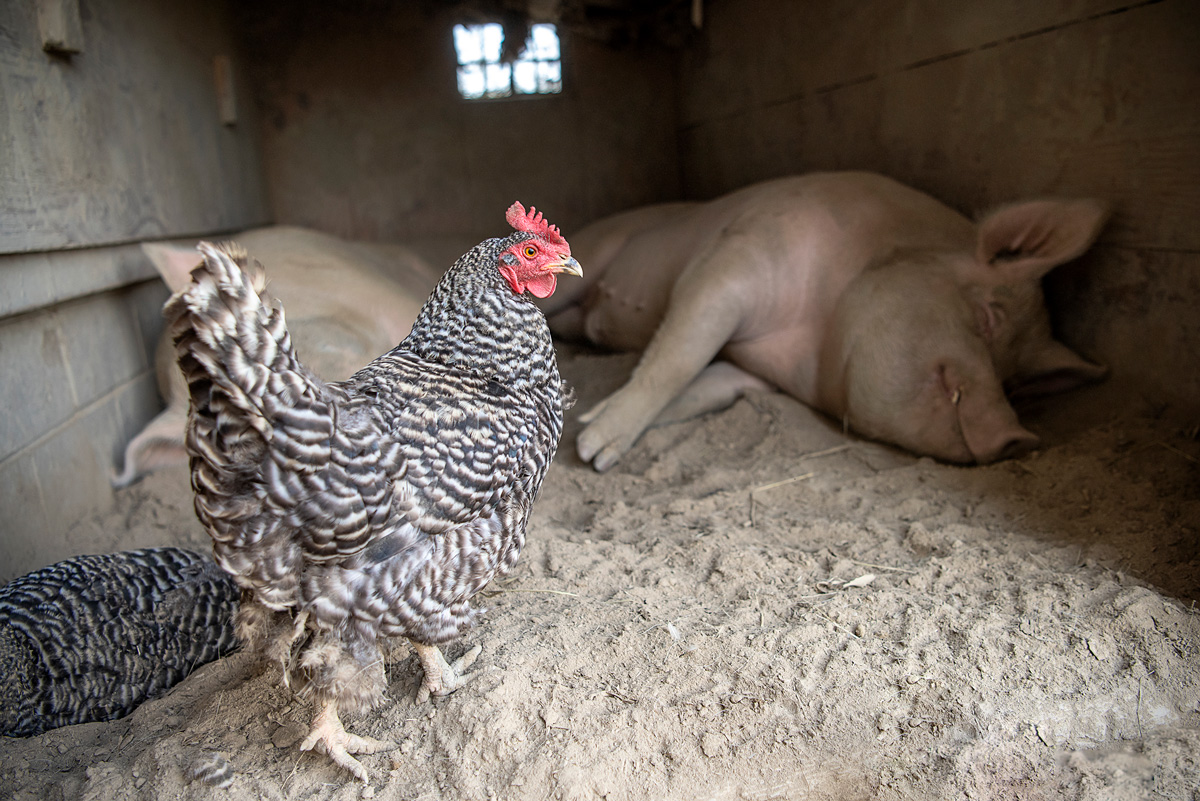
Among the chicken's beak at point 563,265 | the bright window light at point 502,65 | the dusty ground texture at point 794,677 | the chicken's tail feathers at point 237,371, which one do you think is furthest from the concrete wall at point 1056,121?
the chicken's tail feathers at point 237,371

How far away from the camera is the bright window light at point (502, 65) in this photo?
6.30m

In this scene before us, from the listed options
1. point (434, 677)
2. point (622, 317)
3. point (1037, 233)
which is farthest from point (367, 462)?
point (622, 317)

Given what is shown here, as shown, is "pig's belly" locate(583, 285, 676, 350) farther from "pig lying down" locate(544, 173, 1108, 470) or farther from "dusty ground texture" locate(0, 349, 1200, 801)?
"dusty ground texture" locate(0, 349, 1200, 801)

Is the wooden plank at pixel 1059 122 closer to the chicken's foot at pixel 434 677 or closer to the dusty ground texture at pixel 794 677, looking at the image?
the dusty ground texture at pixel 794 677

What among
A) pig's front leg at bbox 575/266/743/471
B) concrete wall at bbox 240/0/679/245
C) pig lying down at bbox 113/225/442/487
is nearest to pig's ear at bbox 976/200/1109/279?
pig's front leg at bbox 575/266/743/471

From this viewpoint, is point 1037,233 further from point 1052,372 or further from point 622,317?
point 622,317

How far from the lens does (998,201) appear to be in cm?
367

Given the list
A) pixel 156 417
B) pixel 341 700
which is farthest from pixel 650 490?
pixel 156 417

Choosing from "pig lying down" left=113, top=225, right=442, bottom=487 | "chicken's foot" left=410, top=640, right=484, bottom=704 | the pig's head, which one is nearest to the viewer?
"chicken's foot" left=410, top=640, right=484, bottom=704

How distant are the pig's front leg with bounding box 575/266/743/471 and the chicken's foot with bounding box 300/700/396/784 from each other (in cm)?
184

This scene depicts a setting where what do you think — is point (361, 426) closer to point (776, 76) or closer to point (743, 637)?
point (743, 637)

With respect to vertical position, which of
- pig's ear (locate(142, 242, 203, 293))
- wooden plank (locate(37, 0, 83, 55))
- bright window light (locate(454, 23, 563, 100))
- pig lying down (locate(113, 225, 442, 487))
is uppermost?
bright window light (locate(454, 23, 563, 100))

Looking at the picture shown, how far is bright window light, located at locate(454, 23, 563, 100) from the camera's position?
6297mm

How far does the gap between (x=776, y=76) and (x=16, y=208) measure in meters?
4.52
